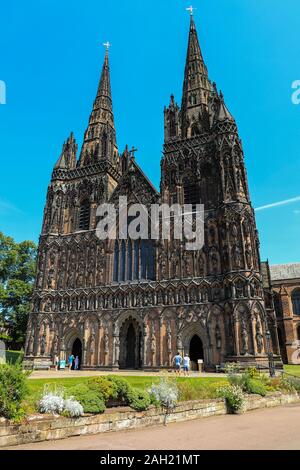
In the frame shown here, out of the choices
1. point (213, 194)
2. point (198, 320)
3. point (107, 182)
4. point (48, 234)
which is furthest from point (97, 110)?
point (198, 320)

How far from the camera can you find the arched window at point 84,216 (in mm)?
36312

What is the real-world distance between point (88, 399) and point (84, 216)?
2976 centimetres

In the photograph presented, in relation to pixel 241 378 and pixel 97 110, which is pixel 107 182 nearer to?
pixel 97 110

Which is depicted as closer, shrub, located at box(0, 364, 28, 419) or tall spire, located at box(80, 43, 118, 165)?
shrub, located at box(0, 364, 28, 419)

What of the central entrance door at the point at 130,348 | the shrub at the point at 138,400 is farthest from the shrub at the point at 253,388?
the central entrance door at the point at 130,348

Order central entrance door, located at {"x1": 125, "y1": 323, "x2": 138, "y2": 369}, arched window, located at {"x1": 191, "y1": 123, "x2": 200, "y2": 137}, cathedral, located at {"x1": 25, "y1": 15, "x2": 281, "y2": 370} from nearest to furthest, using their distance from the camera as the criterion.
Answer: cathedral, located at {"x1": 25, "y1": 15, "x2": 281, "y2": 370} → central entrance door, located at {"x1": 125, "y1": 323, "x2": 138, "y2": 369} → arched window, located at {"x1": 191, "y1": 123, "x2": 200, "y2": 137}

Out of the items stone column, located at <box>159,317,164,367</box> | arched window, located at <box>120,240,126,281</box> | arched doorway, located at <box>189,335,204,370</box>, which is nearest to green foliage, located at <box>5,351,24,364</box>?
stone column, located at <box>159,317,164,367</box>

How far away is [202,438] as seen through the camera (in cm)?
755

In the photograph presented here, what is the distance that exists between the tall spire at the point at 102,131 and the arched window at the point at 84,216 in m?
5.51

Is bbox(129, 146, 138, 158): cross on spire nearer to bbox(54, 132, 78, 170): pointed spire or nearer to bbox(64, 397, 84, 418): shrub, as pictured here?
bbox(54, 132, 78, 170): pointed spire

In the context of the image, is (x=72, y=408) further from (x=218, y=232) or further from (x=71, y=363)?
(x=71, y=363)

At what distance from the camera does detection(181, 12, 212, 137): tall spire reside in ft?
124

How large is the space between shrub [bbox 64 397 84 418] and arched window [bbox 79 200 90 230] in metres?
28.7

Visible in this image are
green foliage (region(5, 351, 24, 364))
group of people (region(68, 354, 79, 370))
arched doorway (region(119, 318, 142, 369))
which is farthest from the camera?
arched doorway (region(119, 318, 142, 369))
